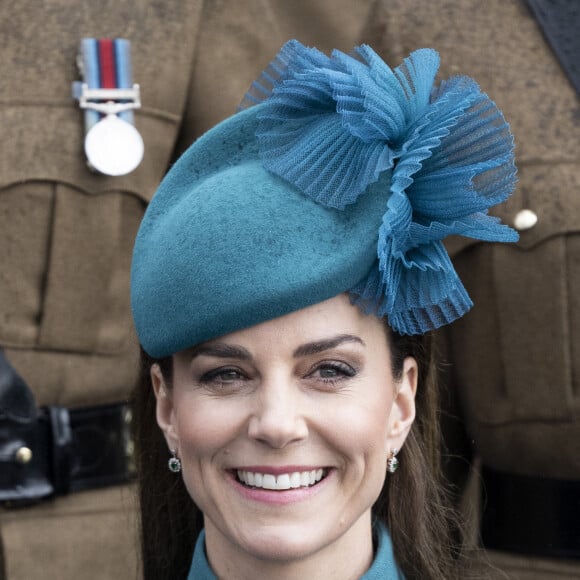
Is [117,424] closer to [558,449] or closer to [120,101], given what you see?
[120,101]

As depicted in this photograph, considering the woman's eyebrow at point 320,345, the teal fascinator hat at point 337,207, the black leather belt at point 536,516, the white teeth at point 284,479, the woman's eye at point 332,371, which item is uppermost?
the teal fascinator hat at point 337,207

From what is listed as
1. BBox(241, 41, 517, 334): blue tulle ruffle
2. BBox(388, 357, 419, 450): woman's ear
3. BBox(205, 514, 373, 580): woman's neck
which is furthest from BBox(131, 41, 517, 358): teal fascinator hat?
BBox(205, 514, 373, 580): woman's neck

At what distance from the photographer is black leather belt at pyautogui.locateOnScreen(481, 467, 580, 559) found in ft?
7.09

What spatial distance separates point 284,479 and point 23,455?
0.75m

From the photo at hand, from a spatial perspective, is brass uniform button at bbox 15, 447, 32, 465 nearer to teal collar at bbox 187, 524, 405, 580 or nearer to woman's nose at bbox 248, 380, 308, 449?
teal collar at bbox 187, 524, 405, 580

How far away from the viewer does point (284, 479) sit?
150cm

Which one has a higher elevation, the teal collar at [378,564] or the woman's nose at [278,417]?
the woman's nose at [278,417]

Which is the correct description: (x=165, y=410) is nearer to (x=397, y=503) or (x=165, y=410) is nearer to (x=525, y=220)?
(x=397, y=503)

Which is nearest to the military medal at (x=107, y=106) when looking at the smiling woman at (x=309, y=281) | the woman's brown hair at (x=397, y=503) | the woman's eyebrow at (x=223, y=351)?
the woman's brown hair at (x=397, y=503)

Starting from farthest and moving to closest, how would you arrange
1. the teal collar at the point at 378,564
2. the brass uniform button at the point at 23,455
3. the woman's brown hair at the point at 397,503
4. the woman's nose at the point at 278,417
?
the brass uniform button at the point at 23,455, the woman's brown hair at the point at 397,503, the teal collar at the point at 378,564, the woman's nose at the point at 278,417

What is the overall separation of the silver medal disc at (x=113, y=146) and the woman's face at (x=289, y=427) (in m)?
0.72

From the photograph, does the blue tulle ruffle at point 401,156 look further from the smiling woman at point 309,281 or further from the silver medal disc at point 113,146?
the silver medal disc at point 113,146

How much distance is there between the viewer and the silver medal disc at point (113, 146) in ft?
7.16

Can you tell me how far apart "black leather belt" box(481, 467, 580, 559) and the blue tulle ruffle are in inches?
28.7
